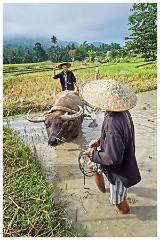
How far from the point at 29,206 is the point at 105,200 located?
30.5 inches

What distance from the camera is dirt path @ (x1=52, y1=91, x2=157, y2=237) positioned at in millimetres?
2525

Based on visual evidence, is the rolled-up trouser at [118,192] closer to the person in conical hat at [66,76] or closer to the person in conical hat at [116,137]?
the person in conical hat at [116,137]

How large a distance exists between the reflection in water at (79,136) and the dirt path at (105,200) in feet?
0.13

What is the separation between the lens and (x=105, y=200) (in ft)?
9.59

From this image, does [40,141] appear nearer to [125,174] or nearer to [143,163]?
[143,163]

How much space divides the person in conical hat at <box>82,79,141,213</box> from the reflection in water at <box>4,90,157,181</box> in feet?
3.94

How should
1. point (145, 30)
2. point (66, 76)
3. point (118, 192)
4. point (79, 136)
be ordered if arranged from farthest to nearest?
1. point (145, 30)
2. point (66, 76)
3. point (79, 136)
4. point (118, 192)

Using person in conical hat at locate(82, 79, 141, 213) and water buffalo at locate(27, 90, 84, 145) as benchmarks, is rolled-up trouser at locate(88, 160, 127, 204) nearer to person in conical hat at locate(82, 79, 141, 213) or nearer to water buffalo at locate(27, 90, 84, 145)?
Result: person in conical hat at locate(82, 79, 141, 213)

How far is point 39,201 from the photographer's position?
2701 millimetres

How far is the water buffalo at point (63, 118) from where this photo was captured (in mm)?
4105

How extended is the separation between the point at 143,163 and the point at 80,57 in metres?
24.6

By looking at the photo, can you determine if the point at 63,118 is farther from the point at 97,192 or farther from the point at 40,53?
the point at 40,53

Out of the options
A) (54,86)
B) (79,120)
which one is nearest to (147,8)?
(54,86)

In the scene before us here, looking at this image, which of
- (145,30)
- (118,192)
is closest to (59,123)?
(118,192)
